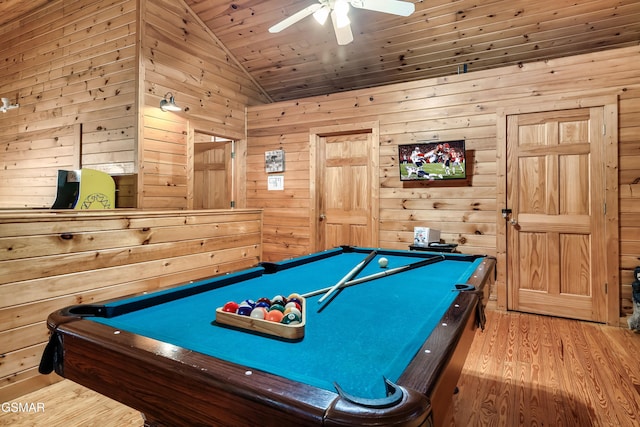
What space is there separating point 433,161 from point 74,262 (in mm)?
3358

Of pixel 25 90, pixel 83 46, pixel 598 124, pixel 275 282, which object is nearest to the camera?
pixel 275 282

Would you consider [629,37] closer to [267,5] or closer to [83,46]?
[267,5]

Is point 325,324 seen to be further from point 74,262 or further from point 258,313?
point 74,262

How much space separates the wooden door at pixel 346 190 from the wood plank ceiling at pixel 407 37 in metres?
0.91

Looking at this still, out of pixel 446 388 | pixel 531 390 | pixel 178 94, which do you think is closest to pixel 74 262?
pixel 446 388

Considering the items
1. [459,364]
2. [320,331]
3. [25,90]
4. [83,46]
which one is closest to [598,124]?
[459,364]

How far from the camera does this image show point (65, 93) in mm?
4730

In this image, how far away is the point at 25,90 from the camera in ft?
17.3

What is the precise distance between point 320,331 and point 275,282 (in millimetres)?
689

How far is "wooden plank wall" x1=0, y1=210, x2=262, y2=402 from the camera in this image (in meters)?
2.03

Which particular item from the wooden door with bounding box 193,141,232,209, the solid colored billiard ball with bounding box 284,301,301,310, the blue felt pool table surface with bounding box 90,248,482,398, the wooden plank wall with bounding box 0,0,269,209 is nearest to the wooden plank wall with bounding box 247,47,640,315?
the wooden door with bounding box 193,141,232,209

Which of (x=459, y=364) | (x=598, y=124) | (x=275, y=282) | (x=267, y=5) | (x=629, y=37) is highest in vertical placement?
(x=267, y=5)

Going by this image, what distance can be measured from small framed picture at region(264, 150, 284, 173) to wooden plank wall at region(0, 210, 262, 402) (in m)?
1.86

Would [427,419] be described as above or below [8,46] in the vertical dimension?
below
